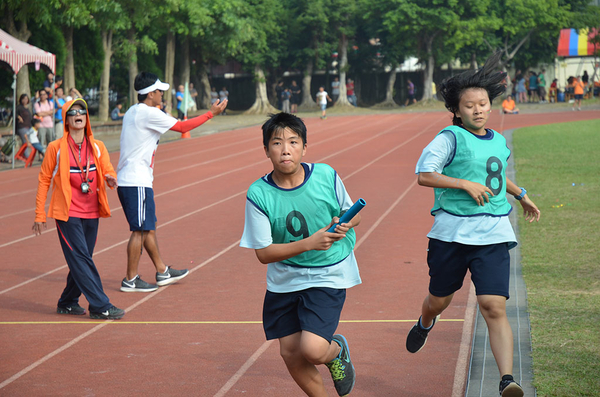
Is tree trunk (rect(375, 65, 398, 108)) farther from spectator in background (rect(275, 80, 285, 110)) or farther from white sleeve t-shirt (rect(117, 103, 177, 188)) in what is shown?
white sleeve t-shirt (rect(117, 103, 177, 188))

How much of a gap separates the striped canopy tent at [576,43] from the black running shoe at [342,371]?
153ft

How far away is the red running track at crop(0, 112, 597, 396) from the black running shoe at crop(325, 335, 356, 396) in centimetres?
56

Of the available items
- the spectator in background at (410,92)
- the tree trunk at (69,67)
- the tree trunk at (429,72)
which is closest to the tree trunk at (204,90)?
the spectator in background at (410,92)

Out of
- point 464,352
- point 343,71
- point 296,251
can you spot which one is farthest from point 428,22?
point 296,251

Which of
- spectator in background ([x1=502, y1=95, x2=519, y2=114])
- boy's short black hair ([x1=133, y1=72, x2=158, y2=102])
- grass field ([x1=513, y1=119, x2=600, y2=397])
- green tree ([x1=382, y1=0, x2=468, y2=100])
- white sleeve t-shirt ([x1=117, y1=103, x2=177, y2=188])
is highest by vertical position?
green tree ([x1=382, y1=0, x2=468, y2=100])

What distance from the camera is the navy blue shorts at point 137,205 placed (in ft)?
23.0

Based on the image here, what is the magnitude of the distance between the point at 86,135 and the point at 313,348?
3569 millimetres

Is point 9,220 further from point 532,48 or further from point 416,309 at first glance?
point 532,48

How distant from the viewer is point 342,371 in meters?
3.97

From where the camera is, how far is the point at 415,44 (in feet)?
160

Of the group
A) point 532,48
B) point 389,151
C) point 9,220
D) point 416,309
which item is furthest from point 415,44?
point 416,309

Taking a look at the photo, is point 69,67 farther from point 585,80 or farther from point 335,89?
point 585,80

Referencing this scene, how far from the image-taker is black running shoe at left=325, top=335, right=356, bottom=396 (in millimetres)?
3965

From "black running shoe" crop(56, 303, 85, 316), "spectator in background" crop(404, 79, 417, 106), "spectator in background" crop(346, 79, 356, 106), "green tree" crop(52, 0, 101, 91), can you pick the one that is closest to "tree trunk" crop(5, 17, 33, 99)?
"green tree" crop(52, 0, 101, 91)
